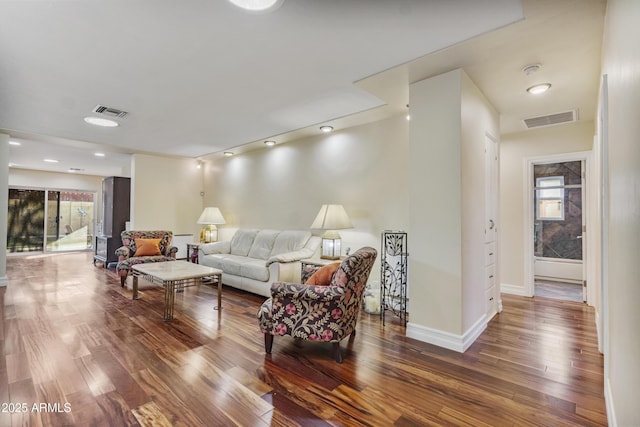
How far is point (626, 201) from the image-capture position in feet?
4.01

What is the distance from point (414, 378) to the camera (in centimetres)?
217

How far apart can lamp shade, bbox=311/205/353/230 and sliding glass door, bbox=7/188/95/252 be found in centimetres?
943

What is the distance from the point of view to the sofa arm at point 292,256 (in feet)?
13.0

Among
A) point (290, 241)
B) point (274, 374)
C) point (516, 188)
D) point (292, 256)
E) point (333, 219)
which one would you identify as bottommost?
point (274, 374)

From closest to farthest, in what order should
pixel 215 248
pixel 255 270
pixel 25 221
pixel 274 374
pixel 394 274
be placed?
pixel 274 374 → pixel 394 274 → pixel 255 270 → pixel 215 248 → pixel 25 221

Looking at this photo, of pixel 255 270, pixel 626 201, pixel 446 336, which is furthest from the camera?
pixel 255 270

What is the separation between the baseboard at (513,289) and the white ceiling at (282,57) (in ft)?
7.96

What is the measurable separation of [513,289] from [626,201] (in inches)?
156

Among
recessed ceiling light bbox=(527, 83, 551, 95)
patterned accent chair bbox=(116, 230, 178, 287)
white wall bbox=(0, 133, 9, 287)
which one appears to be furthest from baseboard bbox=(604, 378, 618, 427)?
white wall bbox=(0, 133, 9, 287)

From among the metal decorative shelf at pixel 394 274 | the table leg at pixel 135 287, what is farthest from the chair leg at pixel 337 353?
the table leg at pixel 135 287

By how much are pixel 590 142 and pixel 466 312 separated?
130 inches

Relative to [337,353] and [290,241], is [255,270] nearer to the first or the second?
[290,241]

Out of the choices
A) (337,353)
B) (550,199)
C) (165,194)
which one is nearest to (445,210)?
(337,353)

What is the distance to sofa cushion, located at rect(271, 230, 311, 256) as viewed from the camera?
466 centimetres
